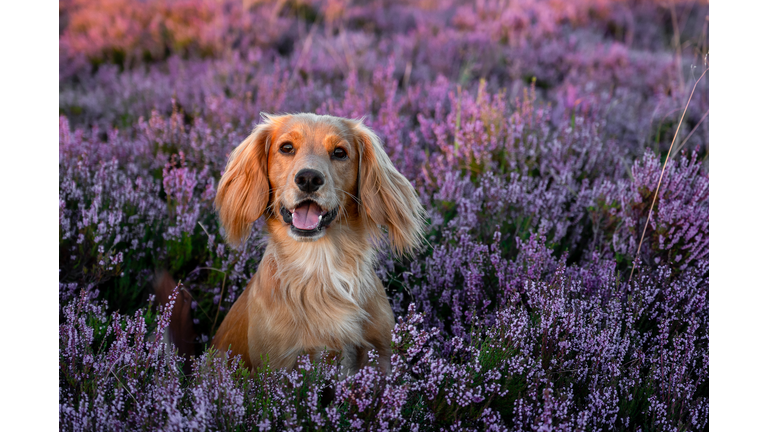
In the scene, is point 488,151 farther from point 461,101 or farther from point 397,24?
point 397,24

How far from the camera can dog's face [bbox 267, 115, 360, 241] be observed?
197cm

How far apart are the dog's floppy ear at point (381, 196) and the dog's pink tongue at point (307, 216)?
0.89ft

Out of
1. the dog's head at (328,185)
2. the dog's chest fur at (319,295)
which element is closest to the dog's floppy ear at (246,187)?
the dog's head at (328,185)

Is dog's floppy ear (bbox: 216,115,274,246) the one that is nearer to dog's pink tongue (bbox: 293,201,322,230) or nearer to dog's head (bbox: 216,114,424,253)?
dog's head (bbox: 216,114,424,253)

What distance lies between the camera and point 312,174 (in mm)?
1927

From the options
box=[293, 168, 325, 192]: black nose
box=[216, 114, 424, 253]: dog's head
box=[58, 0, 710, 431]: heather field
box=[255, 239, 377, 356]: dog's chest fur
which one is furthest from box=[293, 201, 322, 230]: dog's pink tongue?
box=[58, 0, 710, 431]: heather field

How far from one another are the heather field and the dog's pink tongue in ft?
1.66

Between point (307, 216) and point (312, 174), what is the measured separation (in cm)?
19

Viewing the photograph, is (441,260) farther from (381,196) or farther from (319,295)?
(319,295)

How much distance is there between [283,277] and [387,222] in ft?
1.65

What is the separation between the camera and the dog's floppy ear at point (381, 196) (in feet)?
7.37

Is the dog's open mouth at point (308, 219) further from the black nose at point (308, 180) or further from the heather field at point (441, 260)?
the heather field at point (441, 260)

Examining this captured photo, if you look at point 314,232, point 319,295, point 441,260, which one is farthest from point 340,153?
point 441,260
